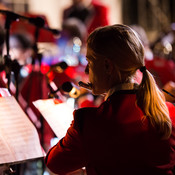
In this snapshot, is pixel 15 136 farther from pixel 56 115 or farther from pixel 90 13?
pixel 90 13

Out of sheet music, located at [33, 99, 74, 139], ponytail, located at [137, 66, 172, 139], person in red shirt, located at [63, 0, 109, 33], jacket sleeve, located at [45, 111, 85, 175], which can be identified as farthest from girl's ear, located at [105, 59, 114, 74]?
person in red shirt, located at [63, 0, 109, 33]

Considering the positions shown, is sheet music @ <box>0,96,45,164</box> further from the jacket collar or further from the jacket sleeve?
the jacket collar

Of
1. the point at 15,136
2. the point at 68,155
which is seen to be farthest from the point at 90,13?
the point at 68,155

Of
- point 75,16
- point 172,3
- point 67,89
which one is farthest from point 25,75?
point 172,3

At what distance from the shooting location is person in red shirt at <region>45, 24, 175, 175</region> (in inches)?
43.6

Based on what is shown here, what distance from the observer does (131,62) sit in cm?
117

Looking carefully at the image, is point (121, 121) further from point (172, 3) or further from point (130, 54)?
point (172, 3)

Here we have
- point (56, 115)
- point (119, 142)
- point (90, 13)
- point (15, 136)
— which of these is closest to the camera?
point (119, 142)

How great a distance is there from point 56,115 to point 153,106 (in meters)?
0.55

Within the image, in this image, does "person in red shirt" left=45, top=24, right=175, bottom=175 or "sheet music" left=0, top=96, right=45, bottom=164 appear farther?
"sheet music" left=0, top=96, right=45, bottom=164

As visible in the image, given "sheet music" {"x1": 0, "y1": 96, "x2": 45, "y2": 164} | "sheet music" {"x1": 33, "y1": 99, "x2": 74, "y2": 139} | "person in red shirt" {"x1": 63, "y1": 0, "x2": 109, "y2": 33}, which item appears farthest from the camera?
"person in red shirt" {"x1": 63, "y1": 0, "x2": 109, "y2": 33}

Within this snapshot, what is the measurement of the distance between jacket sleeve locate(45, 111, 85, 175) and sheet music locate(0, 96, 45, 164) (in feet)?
0.38

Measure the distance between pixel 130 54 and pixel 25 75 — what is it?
4.85 feet

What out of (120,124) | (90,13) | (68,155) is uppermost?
(90,13)
